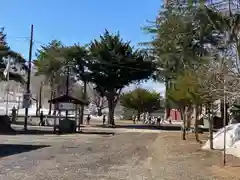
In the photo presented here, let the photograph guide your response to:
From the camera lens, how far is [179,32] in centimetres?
3098

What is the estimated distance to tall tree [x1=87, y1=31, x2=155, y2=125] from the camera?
202ft

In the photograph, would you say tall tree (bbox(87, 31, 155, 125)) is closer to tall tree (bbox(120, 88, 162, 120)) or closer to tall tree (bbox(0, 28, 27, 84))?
tall tree (bbox(0, 28, 27, 84))

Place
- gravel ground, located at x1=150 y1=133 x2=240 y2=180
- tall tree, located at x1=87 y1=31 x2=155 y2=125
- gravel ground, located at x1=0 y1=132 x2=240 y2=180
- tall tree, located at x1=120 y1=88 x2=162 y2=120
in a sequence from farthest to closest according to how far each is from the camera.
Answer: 1. tall tree, located at x1=120 y1=88 x2=162 y2=120
2. tall tree, located at x1=87 y1=31 x2=155 y2=125
3. gravel ground, located at x1=150 y1=133 x2=240 y2=180
4. gravel ground, located at x1=0 y1=132 x2=240 y2=180

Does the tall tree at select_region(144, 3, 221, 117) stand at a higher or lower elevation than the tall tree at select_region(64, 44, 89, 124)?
lower

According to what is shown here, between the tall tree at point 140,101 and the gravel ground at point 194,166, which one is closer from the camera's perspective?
the gravel ground at point 194,166

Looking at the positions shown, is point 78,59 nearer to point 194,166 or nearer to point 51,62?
point 51,62

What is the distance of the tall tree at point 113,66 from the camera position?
6150 centimetres

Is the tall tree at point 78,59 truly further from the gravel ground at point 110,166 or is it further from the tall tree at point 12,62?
Result: the gravel ground at point 110,166

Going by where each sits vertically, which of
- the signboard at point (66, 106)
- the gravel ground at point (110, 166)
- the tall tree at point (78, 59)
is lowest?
the gravel ground at point (110, 166)

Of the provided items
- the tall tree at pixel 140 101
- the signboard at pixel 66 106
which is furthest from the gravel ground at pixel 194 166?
the tall tree at pixel 140 101

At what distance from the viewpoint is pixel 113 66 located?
6144cm

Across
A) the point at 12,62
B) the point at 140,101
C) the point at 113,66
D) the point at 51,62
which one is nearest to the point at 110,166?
the point at 12,62

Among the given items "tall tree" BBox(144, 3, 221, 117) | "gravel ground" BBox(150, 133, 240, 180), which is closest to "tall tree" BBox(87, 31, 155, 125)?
"tall tree" BBox(144, 3, 221, 117)

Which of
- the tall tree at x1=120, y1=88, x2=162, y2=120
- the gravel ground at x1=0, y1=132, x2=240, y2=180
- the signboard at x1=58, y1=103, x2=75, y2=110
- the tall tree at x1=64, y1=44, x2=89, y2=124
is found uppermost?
the tall tree at x1=64, y1=44, x2=89, y2=124
